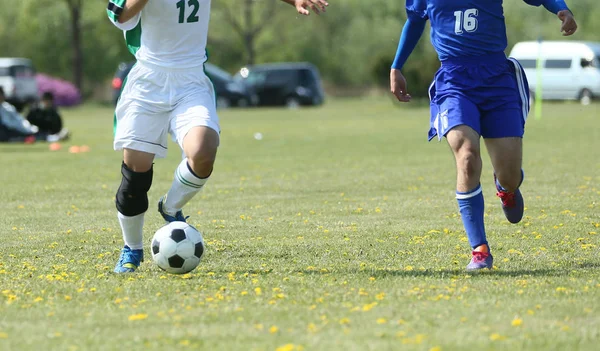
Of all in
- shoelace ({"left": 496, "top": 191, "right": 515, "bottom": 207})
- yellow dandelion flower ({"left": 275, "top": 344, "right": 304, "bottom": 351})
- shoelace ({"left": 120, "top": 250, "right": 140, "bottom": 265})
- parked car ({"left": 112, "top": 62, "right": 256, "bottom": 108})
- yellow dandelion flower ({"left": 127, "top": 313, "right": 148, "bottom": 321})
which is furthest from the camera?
parked car ({"left": 112, "top": 62, "right": 256, "bottom": 108})

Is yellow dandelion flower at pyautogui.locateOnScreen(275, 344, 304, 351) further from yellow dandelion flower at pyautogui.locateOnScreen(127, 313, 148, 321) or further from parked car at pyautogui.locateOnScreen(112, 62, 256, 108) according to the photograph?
parked car at pyautogui.locateOnScreen(112, 62, 256, 108)

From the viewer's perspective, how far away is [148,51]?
7.09 metres

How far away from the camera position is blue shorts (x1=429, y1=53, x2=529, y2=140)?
705cm

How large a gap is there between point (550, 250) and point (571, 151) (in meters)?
11.7

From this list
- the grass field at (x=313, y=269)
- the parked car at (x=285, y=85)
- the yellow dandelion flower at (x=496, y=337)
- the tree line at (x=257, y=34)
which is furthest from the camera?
the tree line at (x=257, y=34)

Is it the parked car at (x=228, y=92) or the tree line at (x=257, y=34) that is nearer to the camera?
the parked car at (x=228, y=92)

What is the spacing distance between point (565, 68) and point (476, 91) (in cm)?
4458

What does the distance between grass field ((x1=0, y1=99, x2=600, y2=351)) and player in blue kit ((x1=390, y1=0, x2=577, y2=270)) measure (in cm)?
56

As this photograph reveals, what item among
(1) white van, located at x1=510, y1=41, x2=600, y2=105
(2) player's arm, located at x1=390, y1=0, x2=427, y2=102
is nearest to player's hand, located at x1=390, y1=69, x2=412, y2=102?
(2) player's arm, located at x1=390, y1=0, x2=427, y2=102

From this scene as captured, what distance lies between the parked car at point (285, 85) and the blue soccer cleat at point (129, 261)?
4380cm

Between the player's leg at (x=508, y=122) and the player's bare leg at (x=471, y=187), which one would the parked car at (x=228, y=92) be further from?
the player's bare leg at (x=471, y=187)

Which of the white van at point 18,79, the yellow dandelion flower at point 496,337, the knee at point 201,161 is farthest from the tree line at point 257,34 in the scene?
the yellow dandelion flower at point 496,337

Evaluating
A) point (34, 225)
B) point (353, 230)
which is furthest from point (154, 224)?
point (353, 230)

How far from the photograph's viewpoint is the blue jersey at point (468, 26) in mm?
7082
